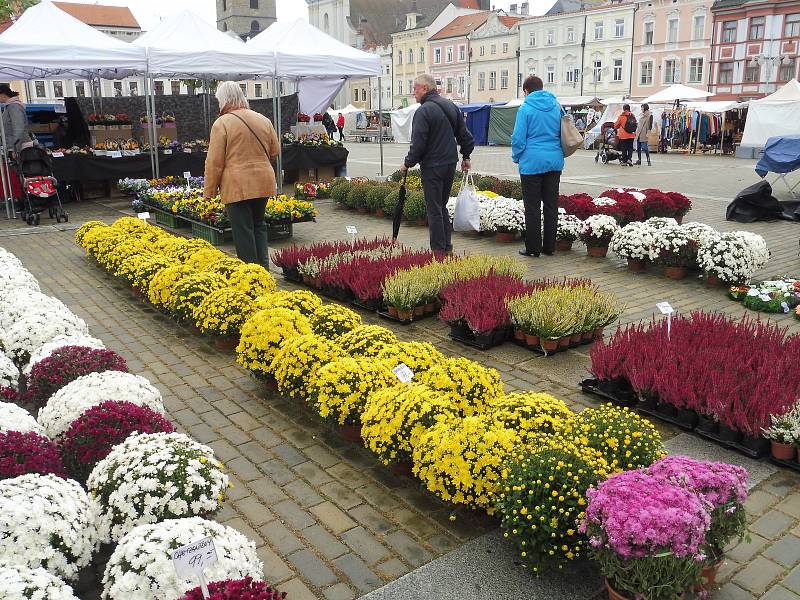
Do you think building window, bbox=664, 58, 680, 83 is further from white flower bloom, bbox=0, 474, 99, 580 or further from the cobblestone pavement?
white flower bloom, bbox=0, 474, 99, 580

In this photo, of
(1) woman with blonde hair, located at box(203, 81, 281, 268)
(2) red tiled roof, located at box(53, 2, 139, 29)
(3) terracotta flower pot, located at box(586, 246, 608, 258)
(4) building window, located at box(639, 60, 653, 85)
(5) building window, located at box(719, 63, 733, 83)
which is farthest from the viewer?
(2) red tiled roof, located at box(53, 2, 139, 29)

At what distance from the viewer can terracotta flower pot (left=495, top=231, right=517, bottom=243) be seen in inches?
405

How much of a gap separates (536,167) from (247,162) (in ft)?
11.7

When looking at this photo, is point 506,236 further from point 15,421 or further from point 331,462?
point 15,421

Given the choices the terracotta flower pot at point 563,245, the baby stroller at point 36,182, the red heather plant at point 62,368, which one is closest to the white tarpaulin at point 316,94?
the baby stroller at point 36,182

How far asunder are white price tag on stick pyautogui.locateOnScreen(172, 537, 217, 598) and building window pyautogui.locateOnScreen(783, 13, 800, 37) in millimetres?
53228

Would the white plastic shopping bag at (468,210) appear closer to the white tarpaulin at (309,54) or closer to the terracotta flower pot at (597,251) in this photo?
the terracotta flower pot at (597,251)

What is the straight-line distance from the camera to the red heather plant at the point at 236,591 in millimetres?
2254

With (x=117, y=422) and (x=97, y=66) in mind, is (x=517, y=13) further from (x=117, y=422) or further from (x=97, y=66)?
(x=117, y=422)

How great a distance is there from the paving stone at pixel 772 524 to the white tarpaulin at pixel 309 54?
13051mm

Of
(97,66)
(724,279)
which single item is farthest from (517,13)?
(724,279)

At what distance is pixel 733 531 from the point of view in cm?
276

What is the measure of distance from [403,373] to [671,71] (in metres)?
56.6

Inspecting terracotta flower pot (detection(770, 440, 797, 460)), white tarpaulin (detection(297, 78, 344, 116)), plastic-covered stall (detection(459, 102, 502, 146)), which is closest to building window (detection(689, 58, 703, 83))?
plastic-covered stall (detection(459, 102, 502, 146))
